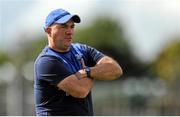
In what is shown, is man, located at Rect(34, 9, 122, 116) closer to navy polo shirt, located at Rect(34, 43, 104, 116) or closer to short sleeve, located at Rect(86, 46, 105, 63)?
navy polo shirt, located at Rect(34, 43, 104, 116)

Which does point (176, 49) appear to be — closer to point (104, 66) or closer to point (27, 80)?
point (27, 80)

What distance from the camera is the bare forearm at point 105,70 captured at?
865 cm

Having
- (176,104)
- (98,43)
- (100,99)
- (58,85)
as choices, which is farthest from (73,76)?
(98,43)

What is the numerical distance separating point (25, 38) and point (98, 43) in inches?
365

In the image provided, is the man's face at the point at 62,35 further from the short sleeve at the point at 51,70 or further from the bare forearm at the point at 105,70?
Answer: the bare forearm at the point at 105,70

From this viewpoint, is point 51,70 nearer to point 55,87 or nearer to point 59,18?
point 55,87

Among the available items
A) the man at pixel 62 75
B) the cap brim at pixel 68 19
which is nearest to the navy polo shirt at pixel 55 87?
the man at pixel 62 75

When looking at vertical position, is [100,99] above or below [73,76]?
below

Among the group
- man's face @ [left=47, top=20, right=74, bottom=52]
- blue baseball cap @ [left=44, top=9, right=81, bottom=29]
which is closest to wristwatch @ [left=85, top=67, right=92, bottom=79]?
man's face @ [left=47, top=20, right=74, bottom=52]

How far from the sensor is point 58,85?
27.6 feet

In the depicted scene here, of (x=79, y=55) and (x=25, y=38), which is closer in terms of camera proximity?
(x=79, y=55)

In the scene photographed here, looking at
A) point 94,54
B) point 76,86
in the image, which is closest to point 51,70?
point 76,86

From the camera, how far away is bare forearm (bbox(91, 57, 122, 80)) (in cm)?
865

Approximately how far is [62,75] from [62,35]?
0.40 m
